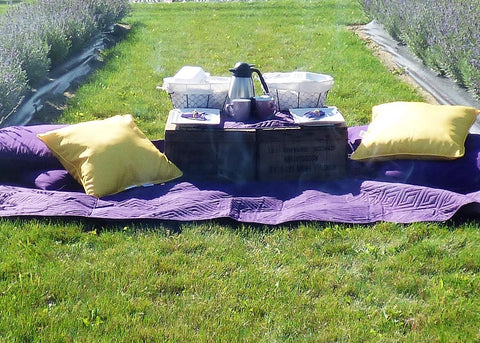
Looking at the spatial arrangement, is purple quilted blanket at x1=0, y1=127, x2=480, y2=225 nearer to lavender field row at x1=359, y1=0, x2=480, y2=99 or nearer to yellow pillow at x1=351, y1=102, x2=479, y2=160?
yellow pillow at x1=351, y1=102, x2=479, y2=160

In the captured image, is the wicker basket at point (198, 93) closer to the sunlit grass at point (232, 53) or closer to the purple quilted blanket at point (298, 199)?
the purple quilted blanket at point (298, 199)

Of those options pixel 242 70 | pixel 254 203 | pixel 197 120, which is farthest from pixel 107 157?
pixel 242 70

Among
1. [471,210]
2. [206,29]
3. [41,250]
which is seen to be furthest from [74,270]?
[206,29]

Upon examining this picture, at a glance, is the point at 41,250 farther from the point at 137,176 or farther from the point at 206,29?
the point at 206,29

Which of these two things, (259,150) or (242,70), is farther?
(242,70)

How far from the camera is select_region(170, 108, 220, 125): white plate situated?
4.71 m

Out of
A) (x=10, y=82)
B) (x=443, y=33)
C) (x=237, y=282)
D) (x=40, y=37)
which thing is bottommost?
(x=237, y=282)

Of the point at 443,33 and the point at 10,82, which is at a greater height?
the point at 443,33

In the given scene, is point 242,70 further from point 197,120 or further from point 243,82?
point 197,120

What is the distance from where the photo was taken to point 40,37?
7.61 m

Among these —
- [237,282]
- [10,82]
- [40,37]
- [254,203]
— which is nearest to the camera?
[237,282]

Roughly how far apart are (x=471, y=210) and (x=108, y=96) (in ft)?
14.6

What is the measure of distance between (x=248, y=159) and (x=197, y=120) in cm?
49

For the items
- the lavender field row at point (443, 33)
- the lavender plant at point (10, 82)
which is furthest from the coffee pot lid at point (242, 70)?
the lavender field row at point (443, 33)
